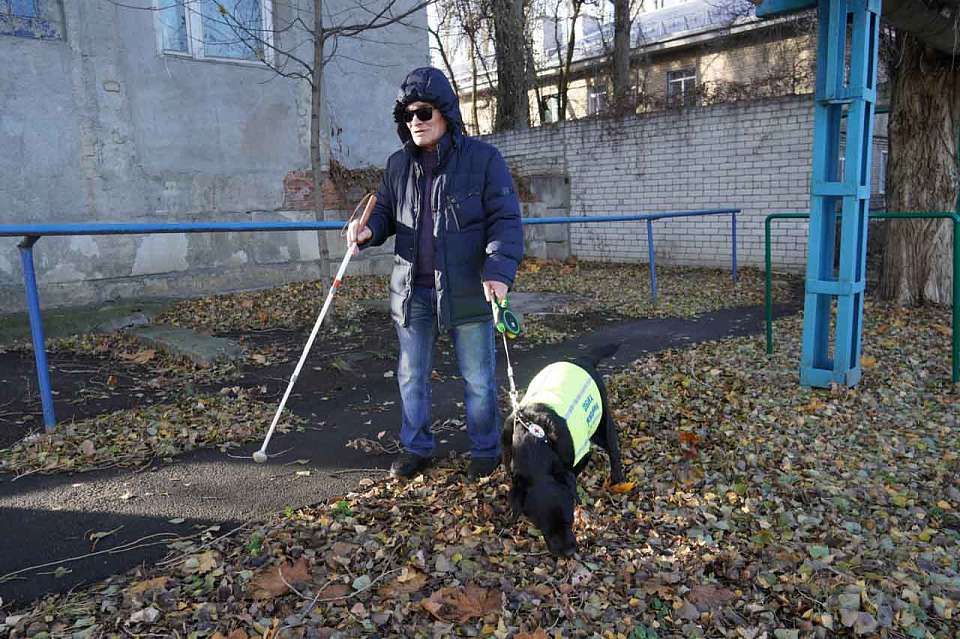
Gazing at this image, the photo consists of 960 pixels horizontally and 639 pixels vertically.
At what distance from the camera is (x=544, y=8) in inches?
758

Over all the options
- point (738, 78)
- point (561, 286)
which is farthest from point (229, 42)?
point (738, 78)

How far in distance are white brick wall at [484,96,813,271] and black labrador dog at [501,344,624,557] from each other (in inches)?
346

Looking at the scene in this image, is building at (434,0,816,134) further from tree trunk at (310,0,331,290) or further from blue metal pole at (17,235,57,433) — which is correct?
blue metal pole at (17,235,57,433)

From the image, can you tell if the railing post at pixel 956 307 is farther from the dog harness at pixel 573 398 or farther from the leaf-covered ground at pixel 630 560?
the dog harness at pixel 573 398

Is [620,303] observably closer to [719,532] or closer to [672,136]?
[672,136]

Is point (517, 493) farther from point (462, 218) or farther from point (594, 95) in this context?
point (594, 95)

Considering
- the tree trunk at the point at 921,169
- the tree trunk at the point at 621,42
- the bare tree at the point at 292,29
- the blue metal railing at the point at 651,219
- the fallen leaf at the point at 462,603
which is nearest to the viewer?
the fallen leaf at the point at 462,603

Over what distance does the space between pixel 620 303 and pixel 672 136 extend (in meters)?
4.57

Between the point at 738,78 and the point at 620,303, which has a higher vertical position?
the point at 738,78

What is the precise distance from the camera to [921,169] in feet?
23.0

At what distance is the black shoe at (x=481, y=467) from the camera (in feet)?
10.7

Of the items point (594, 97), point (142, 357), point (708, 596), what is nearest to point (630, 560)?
point (708, 596)

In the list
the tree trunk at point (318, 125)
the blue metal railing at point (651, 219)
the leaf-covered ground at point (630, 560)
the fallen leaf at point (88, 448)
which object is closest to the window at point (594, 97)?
the blue metal railing at point (651, 219)

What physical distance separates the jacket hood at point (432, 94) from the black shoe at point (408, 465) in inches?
59.8
